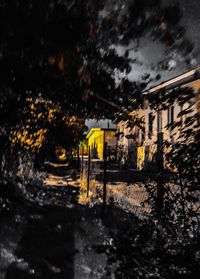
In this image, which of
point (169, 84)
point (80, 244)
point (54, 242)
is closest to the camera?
point (169, 84)

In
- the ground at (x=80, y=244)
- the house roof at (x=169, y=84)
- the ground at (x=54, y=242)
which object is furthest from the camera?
the ground at (x=54, y=242)

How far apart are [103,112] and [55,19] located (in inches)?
102

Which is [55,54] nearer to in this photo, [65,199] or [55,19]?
[55,19]

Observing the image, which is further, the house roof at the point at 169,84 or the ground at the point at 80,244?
the ground at the point at 80,244

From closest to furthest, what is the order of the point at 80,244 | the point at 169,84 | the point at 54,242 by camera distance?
the point at 169,84
the point at 80,244
the point at 54,242

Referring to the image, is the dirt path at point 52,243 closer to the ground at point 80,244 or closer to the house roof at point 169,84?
the ground at point 80,244

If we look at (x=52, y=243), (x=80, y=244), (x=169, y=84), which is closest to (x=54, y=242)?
(x=52, y=243)

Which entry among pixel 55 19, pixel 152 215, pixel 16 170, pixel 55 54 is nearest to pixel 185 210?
pixel 152 215

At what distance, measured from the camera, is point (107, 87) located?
4082mm

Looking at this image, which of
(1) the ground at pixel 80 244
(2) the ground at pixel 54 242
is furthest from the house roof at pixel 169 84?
(2) the ground at pixel 54 242

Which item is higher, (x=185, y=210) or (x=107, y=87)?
(x=107, y=87)

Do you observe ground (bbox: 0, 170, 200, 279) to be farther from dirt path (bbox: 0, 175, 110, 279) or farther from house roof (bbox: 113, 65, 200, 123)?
house roof (bbox: 113, 65, 200, 123)

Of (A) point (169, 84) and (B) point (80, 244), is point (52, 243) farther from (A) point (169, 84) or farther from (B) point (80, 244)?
(A) point (169, 84)

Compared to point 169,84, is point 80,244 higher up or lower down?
lower down
